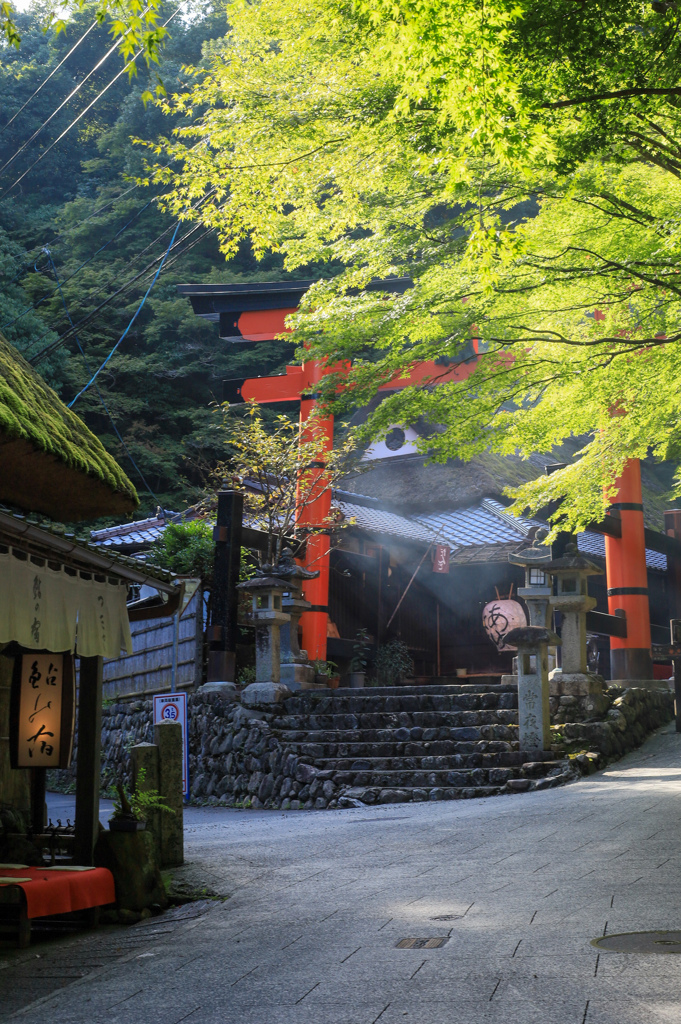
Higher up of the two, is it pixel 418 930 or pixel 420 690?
pixel 420 690

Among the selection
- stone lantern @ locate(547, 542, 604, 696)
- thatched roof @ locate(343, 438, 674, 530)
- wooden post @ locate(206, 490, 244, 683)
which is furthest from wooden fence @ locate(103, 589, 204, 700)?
thatched roof @ locate(343, 438, 674, 530)

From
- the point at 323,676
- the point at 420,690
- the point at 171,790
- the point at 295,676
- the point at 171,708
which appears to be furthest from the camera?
the point at 323,676

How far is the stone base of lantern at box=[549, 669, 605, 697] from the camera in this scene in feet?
40.7

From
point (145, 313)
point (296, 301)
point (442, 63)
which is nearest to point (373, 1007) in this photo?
point (442, 63)

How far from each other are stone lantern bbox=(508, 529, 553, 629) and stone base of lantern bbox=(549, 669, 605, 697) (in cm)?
82

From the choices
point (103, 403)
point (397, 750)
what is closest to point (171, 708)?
point (397, 750)

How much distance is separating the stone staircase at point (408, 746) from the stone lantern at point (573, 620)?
2.62 feet

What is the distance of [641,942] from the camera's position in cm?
422

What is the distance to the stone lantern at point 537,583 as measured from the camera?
12234 mm

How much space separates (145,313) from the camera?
28250 millimetres

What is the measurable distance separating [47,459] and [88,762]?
2.33m

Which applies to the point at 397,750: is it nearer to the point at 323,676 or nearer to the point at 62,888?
the point at 323,676

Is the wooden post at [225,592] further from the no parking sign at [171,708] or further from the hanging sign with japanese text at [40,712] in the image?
the hanging sign with japanese text at [40,712]

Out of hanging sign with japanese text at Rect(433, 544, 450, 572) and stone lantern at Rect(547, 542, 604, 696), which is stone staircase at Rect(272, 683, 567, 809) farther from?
hanging sign with japanese text at Rect(433, 544, 450, 572)
